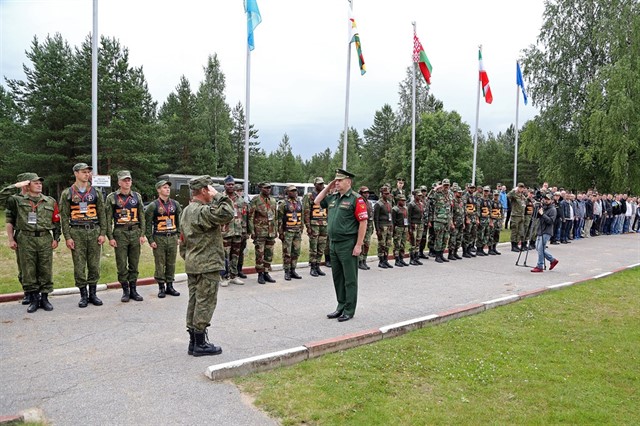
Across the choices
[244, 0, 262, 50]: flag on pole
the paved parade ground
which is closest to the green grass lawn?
the paved parade ground

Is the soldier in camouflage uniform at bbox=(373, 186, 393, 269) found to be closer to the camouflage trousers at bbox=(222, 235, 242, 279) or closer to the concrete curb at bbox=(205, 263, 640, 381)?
the camouflage trousers at bbox=(222, 235, 242, 279)

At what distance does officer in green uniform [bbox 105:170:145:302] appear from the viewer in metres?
7.78

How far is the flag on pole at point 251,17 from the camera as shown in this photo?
1320 centimetres

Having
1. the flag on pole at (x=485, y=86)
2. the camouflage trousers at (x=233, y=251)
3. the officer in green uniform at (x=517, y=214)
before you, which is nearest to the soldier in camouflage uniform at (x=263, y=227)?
the camouflage trousers at (x=233, y=251)

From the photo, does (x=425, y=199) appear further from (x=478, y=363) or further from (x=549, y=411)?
(x=549, y=411)

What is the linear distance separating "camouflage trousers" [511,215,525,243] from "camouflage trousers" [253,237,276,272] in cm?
984

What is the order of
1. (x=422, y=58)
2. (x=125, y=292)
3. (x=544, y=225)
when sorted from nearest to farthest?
(x=125, y=292) → (x=544, y=225) → (x=422, y=58)

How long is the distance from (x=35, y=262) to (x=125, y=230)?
1.38 metres

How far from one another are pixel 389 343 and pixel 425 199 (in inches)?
315

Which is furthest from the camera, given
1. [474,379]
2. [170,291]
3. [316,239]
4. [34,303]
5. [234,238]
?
[316,239]

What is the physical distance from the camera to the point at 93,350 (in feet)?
17.6

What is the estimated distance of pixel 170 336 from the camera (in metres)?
5.93

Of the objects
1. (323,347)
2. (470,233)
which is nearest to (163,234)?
(323,347)

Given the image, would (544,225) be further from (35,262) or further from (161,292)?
(35,262)
